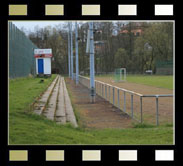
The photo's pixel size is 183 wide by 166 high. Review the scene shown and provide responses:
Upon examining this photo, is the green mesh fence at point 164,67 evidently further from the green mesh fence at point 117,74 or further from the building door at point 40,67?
the building door at point 40,67

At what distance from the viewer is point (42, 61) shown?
96.5ft

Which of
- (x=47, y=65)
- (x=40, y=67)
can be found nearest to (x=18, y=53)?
(x=47, y=65)

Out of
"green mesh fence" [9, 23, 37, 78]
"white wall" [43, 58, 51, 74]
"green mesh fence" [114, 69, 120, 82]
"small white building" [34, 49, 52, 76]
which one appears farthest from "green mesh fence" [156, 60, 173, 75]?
"green mesh fence" [9, 23, 37, 78]

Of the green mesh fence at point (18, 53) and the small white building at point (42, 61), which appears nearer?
the green mesh fence at point (18, 53)

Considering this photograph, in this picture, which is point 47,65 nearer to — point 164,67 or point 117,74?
point 117,74

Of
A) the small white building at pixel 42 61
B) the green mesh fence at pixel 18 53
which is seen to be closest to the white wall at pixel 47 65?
the small white building at pixel 42 61

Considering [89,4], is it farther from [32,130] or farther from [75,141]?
[32,130]

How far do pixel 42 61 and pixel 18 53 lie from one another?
23.9ft

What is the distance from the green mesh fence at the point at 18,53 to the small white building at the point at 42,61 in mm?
508

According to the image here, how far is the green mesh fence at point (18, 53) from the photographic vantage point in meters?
18.0

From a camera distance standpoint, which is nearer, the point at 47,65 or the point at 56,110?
the point at 56,110
